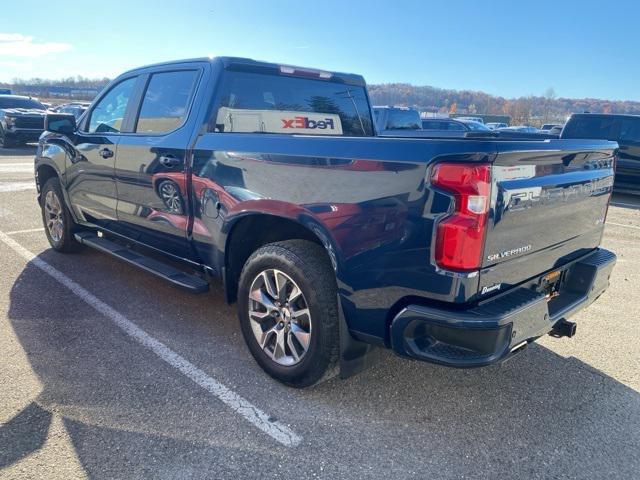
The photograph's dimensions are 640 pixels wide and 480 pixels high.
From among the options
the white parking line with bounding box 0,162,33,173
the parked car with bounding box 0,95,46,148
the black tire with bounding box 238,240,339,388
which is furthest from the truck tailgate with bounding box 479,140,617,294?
the parked car with bounding box 0,95,46,148

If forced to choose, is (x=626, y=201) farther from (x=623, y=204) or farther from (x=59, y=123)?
(x=59, y=123)

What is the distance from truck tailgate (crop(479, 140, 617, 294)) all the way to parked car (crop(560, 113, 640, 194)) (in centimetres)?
935

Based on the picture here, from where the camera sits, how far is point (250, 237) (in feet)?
10.9

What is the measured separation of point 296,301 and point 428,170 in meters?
1.14

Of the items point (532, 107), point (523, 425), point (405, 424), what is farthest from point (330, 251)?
point (532, 107)

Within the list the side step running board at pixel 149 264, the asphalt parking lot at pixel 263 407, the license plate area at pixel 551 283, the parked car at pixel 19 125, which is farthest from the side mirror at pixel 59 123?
the parked car at pixel 19 125

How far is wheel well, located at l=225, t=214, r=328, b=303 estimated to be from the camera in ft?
9.97

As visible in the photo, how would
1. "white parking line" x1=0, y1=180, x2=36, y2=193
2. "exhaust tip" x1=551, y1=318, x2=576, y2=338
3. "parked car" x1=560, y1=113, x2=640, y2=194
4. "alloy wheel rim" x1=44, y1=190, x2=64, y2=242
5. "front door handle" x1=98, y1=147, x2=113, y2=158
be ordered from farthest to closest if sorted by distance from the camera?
1. "parked car" x1=560, y1=113, x2=640, y2=194
2. "white parking line" x1=0, y1=180, x2=36, y2=193
3. "alloy wheel rim" x1=44, y1=190, x2=64, y2=242
4. "front door handle" x1=98, y1=147, x2=113, y2=158
5. "exhaust tip" x1=551, y1=318, x2=576, y2=338

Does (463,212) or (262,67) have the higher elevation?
(262,67)

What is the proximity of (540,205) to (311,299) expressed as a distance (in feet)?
4.13

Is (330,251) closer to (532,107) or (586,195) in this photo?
(586,195)

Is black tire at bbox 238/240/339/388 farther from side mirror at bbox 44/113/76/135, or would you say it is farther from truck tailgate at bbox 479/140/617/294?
side mirror at bbox 44/113/76/135

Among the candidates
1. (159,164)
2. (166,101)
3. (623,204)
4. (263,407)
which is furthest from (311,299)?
(623,204)

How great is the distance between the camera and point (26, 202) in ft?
27.7
